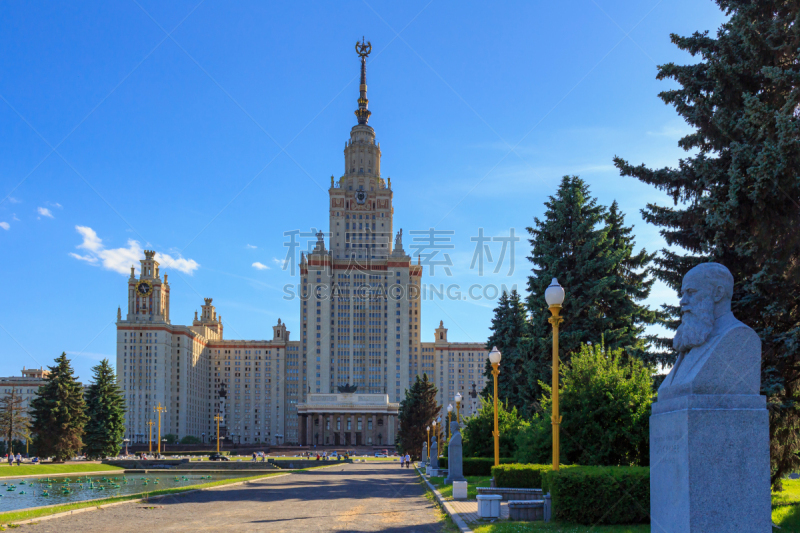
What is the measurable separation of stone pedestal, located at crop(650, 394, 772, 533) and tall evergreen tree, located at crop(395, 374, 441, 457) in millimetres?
66175

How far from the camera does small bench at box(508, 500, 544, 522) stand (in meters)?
15.0

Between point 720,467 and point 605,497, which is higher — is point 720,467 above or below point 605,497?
above

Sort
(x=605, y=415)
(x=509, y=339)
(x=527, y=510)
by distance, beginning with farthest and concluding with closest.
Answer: (x=509, y=339) < (x=605, y=415) < (x=527, y=510)

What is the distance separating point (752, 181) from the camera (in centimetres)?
1336

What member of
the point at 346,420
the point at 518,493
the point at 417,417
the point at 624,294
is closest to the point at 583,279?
the point at 624,294

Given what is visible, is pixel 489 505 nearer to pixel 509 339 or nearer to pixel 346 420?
pixel 509 339

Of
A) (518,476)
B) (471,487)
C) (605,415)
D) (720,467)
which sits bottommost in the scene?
(471,487)

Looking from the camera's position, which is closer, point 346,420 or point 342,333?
point 346,420

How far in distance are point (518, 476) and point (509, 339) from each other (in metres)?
24.2

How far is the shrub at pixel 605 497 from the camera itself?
13438 millimetres

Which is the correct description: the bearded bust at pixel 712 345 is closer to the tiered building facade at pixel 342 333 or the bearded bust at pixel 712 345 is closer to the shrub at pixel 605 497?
the shrub at pixel 605 497

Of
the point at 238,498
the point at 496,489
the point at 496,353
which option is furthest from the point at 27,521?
the point at 496,353

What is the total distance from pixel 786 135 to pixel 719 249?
3.22m

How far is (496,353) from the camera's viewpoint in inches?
827
